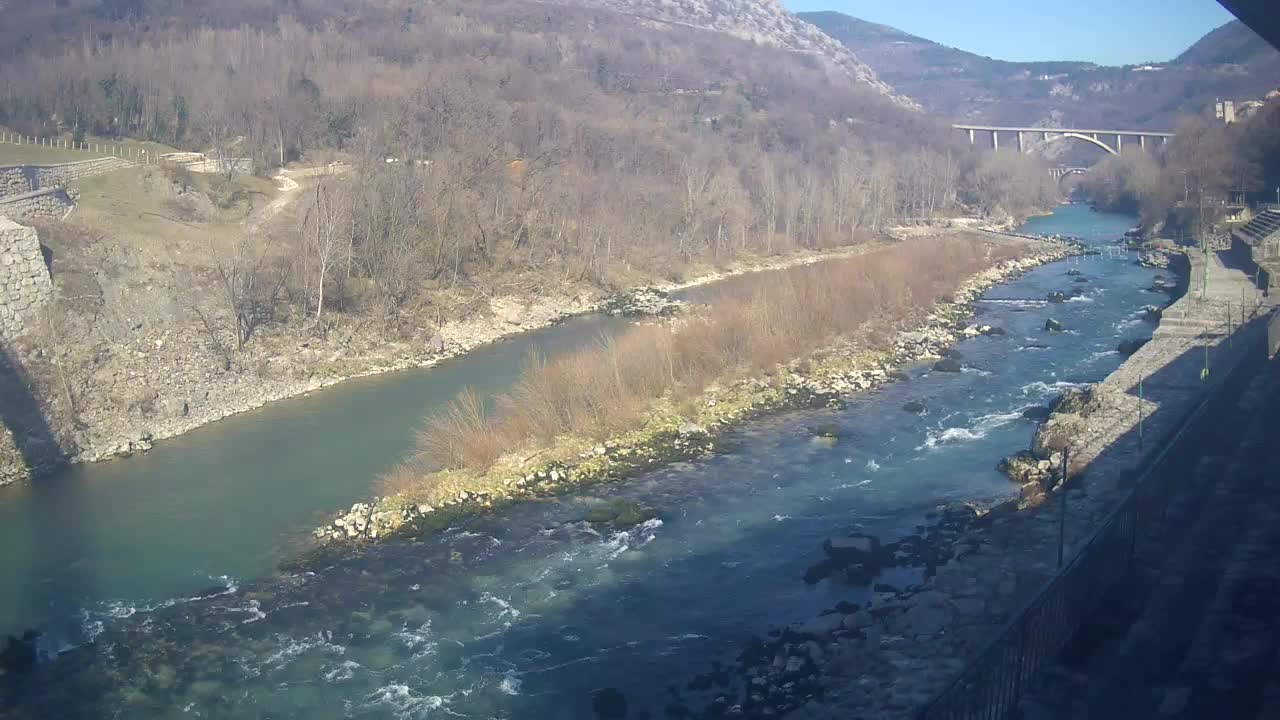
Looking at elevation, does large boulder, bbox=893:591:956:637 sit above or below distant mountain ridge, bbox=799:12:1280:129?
below

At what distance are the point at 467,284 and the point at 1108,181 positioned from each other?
41534mm

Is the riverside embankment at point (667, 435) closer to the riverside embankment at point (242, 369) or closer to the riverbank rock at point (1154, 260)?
the riverside embankment at point (242, 369)

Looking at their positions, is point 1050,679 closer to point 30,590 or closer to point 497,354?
point 30,590

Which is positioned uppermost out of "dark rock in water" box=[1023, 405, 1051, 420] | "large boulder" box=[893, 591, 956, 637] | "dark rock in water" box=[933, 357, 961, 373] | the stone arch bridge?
the stone arch bridge

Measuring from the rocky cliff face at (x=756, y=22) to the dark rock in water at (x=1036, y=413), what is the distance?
7417 cm

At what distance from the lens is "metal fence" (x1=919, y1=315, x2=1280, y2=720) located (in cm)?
523

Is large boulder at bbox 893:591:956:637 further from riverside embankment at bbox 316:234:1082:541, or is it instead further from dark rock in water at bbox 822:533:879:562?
riverside embankment at bbox 316:234:1082:541

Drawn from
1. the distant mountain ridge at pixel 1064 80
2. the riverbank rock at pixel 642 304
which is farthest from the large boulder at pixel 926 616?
the distant mountain ridge at pixel 1064 80

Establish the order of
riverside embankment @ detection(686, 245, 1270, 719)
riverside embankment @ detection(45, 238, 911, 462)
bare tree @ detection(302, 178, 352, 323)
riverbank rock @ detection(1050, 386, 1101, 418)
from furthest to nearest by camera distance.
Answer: bare tree @ detection(302, 178, 352, 323), riverside embankment @ detection(45, 238, 911, 462), riverbank rock @ detection(1050, 386, 1101, 418), riverside embankment @ detection(686, 245, 1270, 719)

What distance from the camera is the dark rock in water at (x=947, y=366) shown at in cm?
1794

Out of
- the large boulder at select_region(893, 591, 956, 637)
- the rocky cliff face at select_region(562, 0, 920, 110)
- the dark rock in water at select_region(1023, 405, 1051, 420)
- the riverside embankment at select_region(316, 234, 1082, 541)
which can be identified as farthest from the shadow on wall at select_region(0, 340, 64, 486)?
the rocky cliff face at select_region(562, 0, 920, 110)

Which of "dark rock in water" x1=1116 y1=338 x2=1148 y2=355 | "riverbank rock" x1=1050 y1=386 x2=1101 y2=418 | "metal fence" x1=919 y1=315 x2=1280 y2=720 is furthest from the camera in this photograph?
"dark rock in water" x1=1116 y1=338 x2=1148 y2=355

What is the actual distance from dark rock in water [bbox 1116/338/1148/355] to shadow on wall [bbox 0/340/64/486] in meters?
18.0

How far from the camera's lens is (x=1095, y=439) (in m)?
12.3
